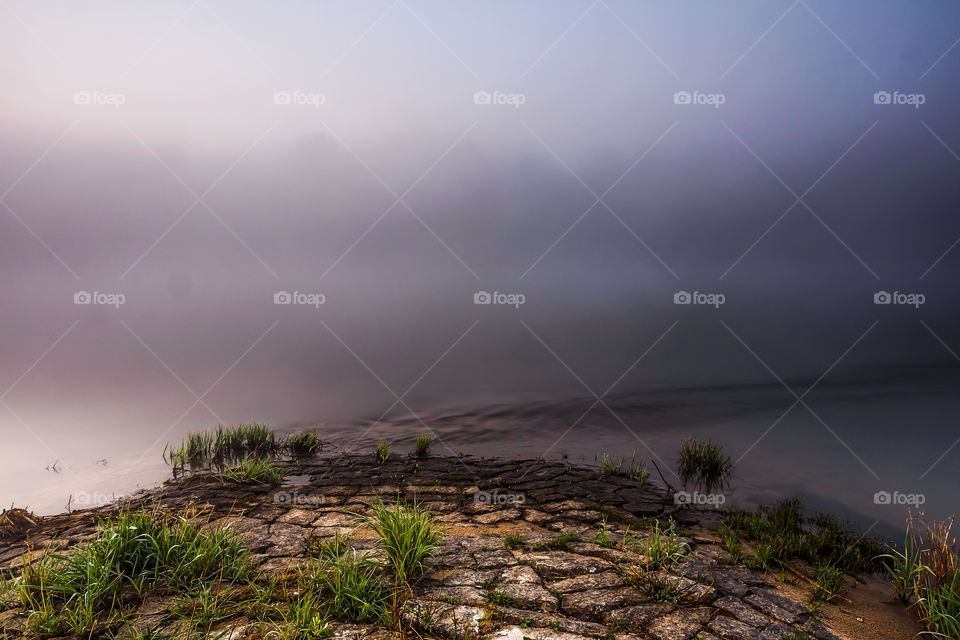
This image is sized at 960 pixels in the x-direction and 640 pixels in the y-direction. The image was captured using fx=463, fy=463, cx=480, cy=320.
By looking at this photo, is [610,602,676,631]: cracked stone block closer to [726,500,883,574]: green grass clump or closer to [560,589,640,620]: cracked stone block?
[560,589,640,620]: cracked stone block

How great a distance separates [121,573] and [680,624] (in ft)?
14.3

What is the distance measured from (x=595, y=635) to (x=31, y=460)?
35.0 ft

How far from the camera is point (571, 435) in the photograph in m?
10.3

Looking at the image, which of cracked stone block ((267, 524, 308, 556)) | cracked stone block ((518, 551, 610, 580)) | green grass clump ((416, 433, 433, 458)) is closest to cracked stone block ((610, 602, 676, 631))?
cracked stone block ((518, 551, 610, 580))

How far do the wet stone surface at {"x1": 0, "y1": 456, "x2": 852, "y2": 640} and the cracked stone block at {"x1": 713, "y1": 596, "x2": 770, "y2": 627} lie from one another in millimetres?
12

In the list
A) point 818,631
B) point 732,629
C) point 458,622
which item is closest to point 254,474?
point 458,622

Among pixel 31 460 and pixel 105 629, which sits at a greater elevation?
pixel 31 460

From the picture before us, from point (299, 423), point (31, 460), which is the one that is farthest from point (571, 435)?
point (31, 460)

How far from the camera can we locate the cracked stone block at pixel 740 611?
11.5ft

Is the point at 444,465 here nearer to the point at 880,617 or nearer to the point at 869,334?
the point at 880,617

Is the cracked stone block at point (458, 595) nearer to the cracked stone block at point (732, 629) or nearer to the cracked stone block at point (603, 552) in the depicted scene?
the cracked stone block at point (603, 552)

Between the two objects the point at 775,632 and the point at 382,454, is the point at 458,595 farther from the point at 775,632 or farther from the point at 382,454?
the point at 382,454

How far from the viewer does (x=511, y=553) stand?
14.6ft

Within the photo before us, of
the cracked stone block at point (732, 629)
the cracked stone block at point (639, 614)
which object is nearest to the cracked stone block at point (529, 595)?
the cracked stone block at point (639, 614)
